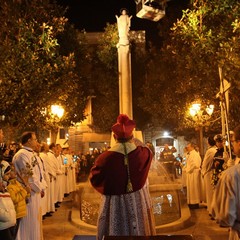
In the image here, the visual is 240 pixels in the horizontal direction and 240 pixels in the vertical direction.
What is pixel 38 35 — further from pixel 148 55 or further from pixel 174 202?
pixel 148 55

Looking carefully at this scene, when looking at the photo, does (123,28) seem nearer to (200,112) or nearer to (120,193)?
(200,112)

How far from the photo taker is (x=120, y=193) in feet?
16.5

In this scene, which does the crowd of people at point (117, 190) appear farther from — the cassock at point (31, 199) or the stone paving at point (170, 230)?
the stone paving at point (170, 230)

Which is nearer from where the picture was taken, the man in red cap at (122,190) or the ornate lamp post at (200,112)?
the man in red cap at (122,190)

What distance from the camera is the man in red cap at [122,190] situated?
16.4 ft

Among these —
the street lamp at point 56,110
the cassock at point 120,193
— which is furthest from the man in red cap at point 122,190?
the street lamp at point 56,110

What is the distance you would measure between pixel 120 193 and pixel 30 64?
1005cm

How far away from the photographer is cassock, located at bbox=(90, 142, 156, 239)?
5.00m

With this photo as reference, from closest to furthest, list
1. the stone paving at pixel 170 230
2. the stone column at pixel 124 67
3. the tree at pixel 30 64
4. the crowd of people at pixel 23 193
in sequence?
1. the crowd of people at pixel 23 193
2. the stone paving at pixel 170 230
3. the tree at pixel 30 64
4. the stone column at pixel 124 67

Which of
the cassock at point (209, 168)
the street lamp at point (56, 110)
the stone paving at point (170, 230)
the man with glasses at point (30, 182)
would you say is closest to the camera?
the man with glasses at point (30, 182)

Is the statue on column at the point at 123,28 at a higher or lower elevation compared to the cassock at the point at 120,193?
higher

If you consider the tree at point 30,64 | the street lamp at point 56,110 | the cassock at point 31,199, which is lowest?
the cassock at point 31,199

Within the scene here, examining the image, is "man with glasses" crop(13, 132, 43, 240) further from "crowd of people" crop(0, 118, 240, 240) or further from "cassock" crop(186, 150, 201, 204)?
"cassock" crop(186, 150, 201, 204)

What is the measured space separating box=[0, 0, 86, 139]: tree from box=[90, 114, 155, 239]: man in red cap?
30.3 feet
